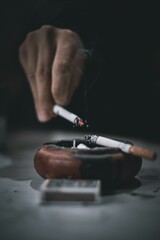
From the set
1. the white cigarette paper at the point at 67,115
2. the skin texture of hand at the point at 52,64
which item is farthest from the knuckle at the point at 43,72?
the white cigarette paper at the point at 67,115

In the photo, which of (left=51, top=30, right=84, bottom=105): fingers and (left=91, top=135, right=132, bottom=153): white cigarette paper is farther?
(left=51, top=30, right=84, bottom=105): fingers

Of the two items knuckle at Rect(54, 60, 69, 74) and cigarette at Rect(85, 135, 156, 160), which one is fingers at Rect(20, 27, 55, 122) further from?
cigarette at Rect(85, 135, 156, 160)

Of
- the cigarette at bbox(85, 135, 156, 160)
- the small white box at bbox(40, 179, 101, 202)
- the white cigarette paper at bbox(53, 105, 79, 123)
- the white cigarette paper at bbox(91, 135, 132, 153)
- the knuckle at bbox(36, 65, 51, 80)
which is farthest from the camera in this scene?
the knuckle at bbox(36, 65, 51, 80)

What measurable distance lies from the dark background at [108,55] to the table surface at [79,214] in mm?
1207

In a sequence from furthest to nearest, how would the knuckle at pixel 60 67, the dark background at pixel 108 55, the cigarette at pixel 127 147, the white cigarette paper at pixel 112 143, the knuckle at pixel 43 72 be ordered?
the dark background at pixel 108 55, the knuckle at pixel 43 72, the knuckle at pixel 60 67, the white cigarette paper at pixel 112 143, the cigarette at pixel 127 147

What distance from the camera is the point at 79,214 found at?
144 cm

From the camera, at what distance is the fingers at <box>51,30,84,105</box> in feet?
7.91

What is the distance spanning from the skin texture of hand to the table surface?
633 mm

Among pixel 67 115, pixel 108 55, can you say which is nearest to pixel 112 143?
pixel 67 115

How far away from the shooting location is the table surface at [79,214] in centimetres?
124

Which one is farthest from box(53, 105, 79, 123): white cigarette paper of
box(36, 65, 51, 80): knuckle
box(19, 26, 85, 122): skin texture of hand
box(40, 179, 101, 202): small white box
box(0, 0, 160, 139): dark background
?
box(0, 0, 160, 139): dark background

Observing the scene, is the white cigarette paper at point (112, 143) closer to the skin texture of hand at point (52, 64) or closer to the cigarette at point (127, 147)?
the cigarette at point (127, 147)

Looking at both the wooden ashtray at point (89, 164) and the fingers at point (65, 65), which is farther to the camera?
the fingers at point (65, 65)

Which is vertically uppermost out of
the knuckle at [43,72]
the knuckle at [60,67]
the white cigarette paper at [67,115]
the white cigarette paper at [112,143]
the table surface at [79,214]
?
the knuckle at [60,67]
